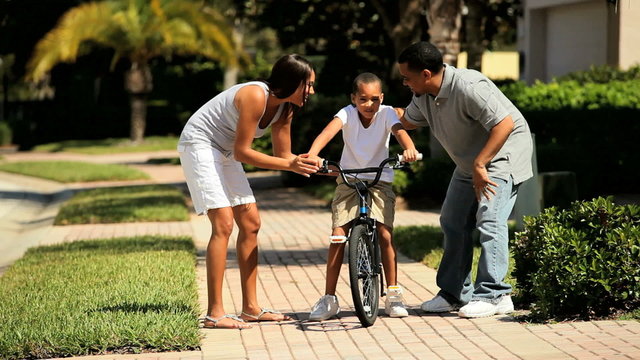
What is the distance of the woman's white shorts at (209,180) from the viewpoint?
6.51 m

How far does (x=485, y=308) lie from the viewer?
6.69 meters

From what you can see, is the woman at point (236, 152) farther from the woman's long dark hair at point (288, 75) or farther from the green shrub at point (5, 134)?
the green shrub at point (5, 134)

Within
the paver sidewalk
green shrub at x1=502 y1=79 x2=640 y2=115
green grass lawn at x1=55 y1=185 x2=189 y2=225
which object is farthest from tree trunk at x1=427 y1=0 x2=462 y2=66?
the paver sidewalk

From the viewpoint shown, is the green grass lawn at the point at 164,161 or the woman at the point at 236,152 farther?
the green grass lawn at the point at 164,161

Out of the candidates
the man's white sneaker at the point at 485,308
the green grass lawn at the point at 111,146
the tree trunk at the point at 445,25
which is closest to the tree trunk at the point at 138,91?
the green grass lawn at the point at 111,146

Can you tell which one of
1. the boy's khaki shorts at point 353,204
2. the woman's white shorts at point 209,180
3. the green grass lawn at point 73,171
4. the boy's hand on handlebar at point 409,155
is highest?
the boy's hand on handlebar at point 409,155

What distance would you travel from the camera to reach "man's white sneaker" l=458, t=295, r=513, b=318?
6.68 meters

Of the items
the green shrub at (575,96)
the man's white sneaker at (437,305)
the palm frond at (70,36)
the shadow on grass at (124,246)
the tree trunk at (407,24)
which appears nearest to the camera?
the man's white sneaker at (437,305)

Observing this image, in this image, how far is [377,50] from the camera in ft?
77.1

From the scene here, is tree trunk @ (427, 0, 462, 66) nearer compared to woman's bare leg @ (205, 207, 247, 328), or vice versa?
woman's bare leg @ (205, 207, 247, 328)

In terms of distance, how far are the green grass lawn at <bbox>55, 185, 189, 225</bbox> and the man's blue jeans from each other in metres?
7.27

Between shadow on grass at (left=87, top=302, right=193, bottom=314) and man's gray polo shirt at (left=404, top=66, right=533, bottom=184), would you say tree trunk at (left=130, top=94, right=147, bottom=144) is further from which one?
man's gray polo shirt at (left=404, top=66, right=533, bottom=184)

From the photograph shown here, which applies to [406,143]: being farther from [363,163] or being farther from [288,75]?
[288,75]

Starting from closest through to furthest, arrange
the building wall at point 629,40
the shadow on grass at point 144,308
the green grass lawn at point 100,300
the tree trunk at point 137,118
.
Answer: the green grass lawn at point 100,300 < the shadow on grass at point 144,308 < the building wall at point 629,40 < the tree trunk at point 137,118
